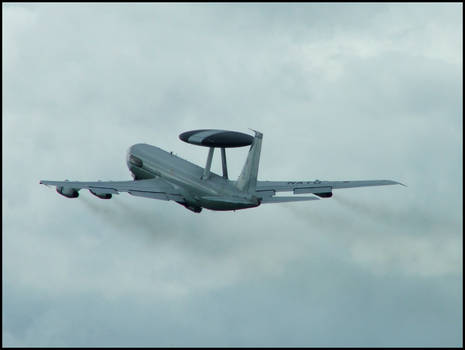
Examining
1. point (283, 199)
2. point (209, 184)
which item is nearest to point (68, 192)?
point (209, 184)

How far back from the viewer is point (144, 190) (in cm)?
9950

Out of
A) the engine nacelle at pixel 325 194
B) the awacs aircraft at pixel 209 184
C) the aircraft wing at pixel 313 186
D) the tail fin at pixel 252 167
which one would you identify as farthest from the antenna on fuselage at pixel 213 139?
the engine nacelle at pixel 325 194

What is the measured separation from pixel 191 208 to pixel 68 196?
12.2 metres

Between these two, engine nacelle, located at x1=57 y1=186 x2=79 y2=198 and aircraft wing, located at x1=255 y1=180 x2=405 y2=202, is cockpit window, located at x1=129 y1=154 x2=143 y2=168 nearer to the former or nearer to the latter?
engine nacelle, located at x1=57 y1=186 x2=79 y2=198

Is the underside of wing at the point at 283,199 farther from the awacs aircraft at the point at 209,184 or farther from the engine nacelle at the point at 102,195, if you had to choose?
the engine nacelle at the point at 102,195

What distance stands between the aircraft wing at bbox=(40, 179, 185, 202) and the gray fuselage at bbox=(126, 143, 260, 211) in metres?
1.03

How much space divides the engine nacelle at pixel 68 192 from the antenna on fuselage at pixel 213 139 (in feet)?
38.7

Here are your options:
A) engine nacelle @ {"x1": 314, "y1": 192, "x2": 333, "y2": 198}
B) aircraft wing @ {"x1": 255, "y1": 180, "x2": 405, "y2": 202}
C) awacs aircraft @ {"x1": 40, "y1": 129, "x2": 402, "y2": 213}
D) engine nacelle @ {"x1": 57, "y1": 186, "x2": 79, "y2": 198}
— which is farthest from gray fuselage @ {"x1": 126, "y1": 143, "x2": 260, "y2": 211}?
engine nacelle @ {"x1": 57, "y1": 186, "x2": 79, "y2": 198}

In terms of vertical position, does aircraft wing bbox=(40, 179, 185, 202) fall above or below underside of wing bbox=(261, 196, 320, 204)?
above

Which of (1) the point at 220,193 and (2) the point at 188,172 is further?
(2) the point at 188,172

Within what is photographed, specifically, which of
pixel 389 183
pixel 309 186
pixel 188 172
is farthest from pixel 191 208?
pixel 389 183

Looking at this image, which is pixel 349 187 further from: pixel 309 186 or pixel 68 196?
pixel 68 196

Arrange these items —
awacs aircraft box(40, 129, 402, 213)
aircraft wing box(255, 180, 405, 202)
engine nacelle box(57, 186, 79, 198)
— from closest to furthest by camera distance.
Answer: awacs aircraft box(40, 129, 402, 213), aircraft wing box(255, 180, 405, 202), engine nacelle box(57, 186, 79, 198)

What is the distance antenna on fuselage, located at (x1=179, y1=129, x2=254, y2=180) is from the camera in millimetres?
93875
